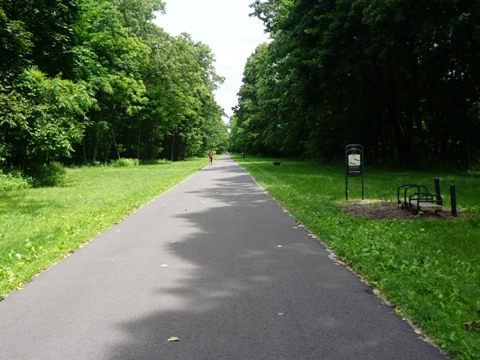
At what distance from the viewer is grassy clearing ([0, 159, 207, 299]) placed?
6.19 meters

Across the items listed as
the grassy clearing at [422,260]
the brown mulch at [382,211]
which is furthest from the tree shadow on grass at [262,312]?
the brown mulch at [382,211]

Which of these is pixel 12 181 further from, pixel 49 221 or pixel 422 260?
pixel 422 260

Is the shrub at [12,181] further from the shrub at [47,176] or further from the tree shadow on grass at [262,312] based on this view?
the tree shadow on grass at [262,312]

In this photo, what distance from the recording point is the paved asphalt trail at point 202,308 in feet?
11.6

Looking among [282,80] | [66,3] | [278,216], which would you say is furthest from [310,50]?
[278,216]

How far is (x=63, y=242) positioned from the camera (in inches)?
295

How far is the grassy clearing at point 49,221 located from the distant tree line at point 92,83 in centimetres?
308

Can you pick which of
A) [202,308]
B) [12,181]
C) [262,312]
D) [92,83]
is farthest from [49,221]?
[92,83]

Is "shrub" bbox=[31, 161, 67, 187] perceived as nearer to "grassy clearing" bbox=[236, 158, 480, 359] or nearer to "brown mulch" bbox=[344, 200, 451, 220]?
"grassy clearing" bbox=[236, 158, 480, 359]

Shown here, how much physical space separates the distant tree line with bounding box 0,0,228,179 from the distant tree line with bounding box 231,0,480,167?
40.6ft

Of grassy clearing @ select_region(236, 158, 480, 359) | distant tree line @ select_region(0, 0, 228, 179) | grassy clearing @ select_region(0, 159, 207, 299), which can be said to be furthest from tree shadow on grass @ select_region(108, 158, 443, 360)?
distant tree line @ select_region(0, 0, 228, 179)

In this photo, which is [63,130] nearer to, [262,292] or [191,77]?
[262,292]

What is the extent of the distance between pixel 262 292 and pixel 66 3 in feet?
49.8

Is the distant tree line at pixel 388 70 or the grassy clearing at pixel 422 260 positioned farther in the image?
the distant tree line at pixel 388 70
